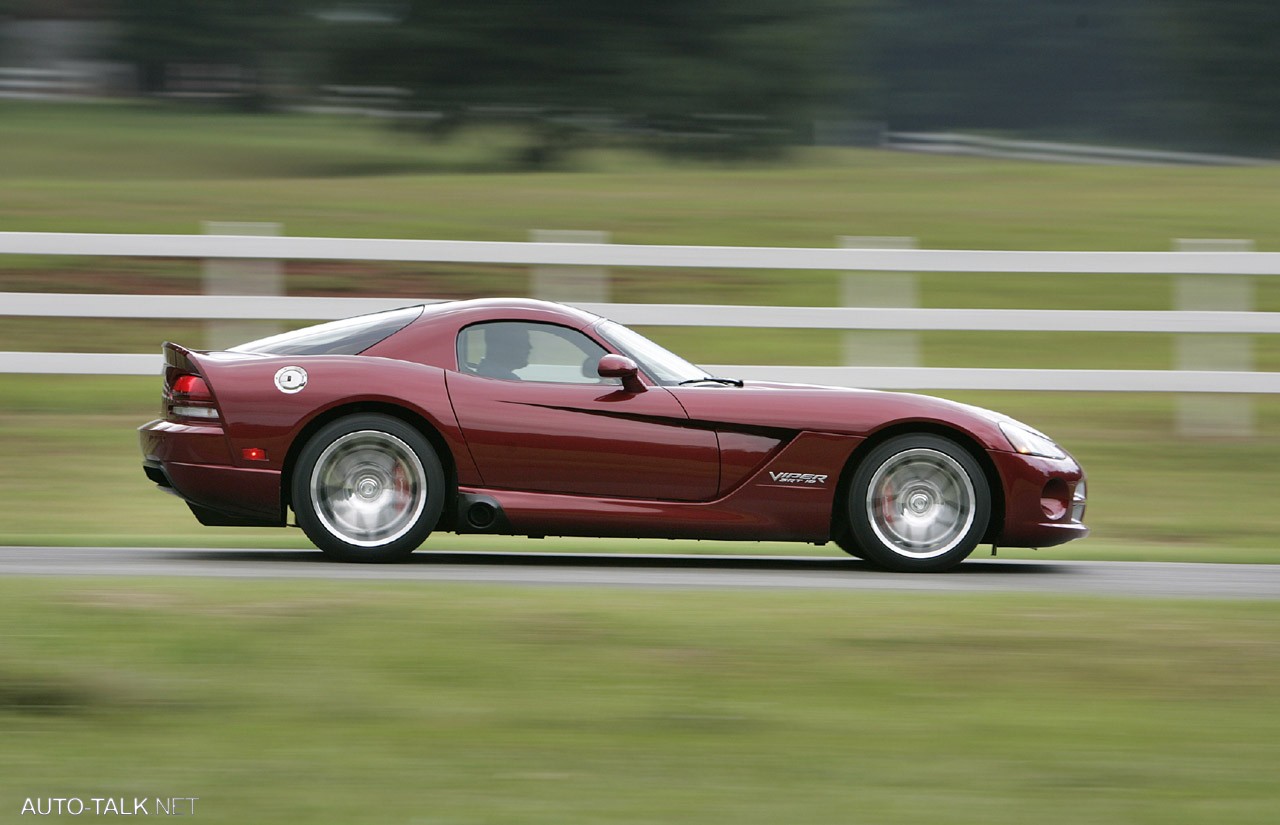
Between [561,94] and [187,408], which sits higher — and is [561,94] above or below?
above

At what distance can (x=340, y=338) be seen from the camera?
7859 millimetres

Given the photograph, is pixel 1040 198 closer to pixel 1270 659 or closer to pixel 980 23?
pixel 1270 659

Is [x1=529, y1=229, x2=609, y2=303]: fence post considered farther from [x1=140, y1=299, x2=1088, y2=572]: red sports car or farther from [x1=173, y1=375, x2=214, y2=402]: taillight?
[x1=173, y1=375, x2=214, y2=402]: taillight

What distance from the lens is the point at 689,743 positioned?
486 cm

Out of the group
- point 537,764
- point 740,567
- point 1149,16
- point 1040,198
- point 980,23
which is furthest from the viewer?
point 980,23

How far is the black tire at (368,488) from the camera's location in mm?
7574

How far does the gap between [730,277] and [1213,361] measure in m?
4.45

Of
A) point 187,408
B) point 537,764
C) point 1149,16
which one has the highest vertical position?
point 1149,16

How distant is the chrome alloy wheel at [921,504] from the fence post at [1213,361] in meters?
4.70

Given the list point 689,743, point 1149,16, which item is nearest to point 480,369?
point 689,743

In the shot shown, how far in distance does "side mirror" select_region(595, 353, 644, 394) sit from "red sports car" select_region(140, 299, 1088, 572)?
0.03 ft

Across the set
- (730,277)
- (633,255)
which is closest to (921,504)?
(633,255)

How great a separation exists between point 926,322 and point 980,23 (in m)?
60.4

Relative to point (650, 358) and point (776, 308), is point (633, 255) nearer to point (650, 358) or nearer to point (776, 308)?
point (776, 308)
